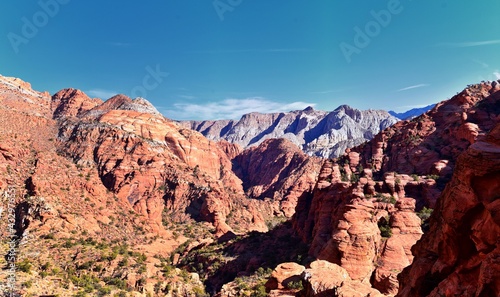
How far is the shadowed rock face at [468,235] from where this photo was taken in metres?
10.3

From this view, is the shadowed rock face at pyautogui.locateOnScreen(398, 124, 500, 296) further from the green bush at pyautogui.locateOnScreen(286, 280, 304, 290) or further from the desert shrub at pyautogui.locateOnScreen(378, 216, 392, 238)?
the desert shrub at pyautogui.locateOnScreen(378, 216, 392, 238)

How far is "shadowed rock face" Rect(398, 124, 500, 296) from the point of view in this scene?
10.3 metres

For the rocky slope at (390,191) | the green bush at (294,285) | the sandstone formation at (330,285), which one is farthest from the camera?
the rocky slope at (390,191)

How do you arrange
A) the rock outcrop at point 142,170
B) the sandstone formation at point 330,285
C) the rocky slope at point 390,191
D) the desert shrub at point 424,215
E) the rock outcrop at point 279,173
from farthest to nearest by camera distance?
the rock outcrop at point 279,173 → the rock outcrop at point 142,170 → the desert shrub at point 424,215 → the rocky slope at point 390,191 → the sandstone formation at point 330,285

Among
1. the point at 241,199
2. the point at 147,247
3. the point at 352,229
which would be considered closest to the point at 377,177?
the point at 352,229

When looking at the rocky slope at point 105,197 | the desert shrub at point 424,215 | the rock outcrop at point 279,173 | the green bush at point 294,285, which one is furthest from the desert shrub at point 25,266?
the rock outcrop at point 279,173

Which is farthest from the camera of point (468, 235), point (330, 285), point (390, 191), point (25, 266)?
point (390, 191)

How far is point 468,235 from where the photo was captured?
12.2 metres

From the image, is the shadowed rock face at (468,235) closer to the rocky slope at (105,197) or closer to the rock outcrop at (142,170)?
the rocky slope at (105,197)

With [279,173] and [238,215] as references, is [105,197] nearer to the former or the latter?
[238,215]

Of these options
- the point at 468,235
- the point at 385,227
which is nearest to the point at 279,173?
the point at 385,227

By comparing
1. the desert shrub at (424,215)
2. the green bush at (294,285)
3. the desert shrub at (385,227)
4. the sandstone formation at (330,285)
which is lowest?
the green bush at (294,285)

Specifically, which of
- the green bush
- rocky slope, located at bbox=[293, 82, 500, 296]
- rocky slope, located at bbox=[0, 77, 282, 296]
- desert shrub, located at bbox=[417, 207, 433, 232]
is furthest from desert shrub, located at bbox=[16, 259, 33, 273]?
desert shrub, located at bbox=[417, 207, 433, 232]

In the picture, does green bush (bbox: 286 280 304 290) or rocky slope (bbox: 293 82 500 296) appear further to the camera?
rocky slope (bbox: 293 82 500 296)
